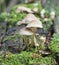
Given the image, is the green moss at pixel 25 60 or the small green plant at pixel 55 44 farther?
the small green plant at pixel 55 44

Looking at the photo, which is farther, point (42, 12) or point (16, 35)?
point (42, 12)

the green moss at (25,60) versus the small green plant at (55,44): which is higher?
the small green plant at (55,44)

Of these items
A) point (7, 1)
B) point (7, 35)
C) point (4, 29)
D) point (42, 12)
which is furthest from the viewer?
point (7, 1)

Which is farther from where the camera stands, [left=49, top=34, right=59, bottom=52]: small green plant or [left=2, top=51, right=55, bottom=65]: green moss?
[left=49, top=34, right=59, bottom=52]: small green plant

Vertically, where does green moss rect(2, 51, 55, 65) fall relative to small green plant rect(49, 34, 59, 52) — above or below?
below

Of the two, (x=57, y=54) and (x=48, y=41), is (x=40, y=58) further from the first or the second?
(x=48, y=41)

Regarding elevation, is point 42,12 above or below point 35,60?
above

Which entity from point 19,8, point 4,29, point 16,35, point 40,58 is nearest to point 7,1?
point 19,8

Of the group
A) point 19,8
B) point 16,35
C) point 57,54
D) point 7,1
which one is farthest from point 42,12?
point 7,1

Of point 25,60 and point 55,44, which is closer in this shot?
point 25,60

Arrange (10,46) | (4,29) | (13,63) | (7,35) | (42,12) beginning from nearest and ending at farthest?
(13,63)
(10,46)
(7,35)
(4,29)
(42,12)
